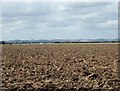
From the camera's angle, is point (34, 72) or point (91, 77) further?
point (34, 72)

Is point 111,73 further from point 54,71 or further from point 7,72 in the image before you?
point 7,72

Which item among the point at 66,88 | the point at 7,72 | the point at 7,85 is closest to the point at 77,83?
the point at 66,88

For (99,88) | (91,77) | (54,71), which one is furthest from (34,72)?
(99,88)

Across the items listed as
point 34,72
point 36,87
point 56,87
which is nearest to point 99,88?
point 56,87

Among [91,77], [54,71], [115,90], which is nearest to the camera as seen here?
[115,90]

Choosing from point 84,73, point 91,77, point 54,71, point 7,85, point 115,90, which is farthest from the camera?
point 54,71

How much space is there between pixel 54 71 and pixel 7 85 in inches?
188

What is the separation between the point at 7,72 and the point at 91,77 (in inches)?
213

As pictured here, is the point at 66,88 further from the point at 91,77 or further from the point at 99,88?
the point at 91,77

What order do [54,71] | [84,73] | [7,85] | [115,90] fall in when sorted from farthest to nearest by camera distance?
[54,71] < [84,73] < [7,85] < [115,90]

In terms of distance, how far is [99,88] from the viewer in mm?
14688

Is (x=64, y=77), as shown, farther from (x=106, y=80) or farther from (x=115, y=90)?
(x=115, y=90)

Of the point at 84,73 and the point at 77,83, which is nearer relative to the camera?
the point at 77,83

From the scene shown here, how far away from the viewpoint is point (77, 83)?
1570cm
